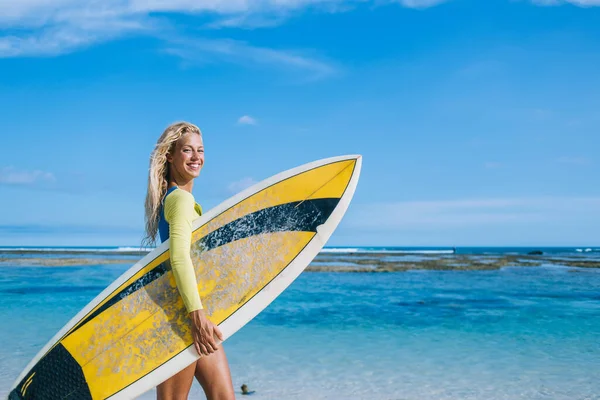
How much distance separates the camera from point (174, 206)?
75.1 inches

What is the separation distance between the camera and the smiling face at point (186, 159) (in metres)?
2.10

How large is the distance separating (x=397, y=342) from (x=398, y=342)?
14 millimetres

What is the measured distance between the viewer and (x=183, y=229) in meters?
1.87

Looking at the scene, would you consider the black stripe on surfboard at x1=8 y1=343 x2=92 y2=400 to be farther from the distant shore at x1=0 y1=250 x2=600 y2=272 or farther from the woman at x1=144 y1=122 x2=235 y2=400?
the distant shore at x1=0 y1=250 x2=600 y2=272

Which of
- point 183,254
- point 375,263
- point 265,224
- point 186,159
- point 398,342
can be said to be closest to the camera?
point 183,254

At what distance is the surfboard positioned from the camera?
211 centimetres

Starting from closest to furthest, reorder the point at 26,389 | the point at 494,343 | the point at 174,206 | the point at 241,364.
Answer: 1. the point at 174,206
2. the point at 26,389
3. the point at 241,364
4. the point at 494,343

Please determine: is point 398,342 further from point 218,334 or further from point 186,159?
point 186,159

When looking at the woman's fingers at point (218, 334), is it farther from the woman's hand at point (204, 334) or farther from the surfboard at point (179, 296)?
the surfboard at point (179, 296)

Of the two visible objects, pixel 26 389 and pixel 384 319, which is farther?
pixel 384 319

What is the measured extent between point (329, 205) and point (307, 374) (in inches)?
134

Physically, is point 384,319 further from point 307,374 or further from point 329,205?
point 329,205

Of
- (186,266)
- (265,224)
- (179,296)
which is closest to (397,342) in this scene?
(265,224)

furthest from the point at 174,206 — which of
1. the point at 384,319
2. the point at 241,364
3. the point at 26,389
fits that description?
the point at 384,319
